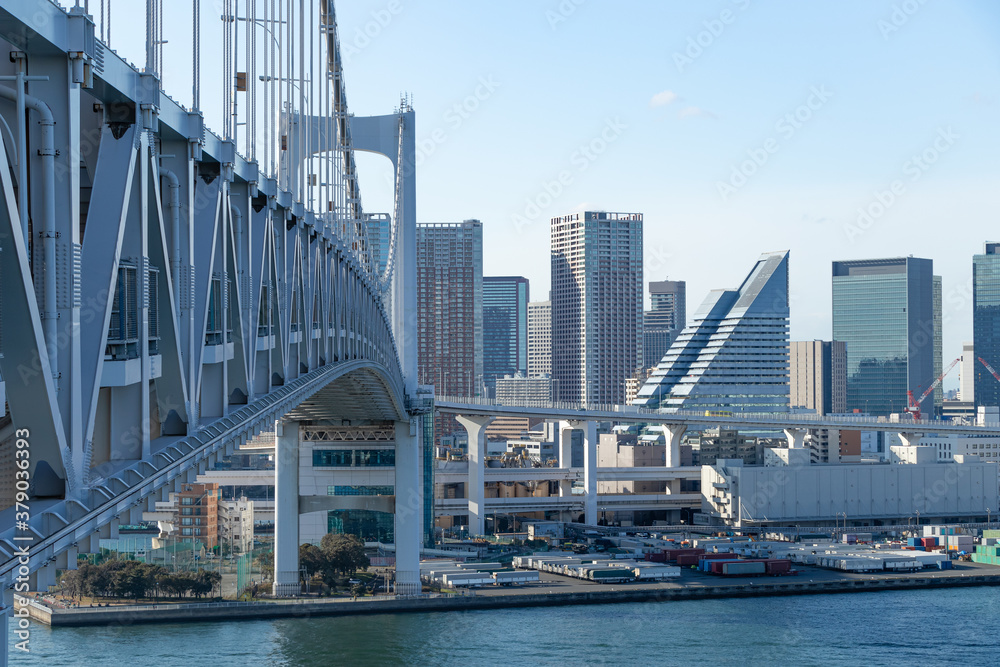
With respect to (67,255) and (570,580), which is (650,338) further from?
(67,255)

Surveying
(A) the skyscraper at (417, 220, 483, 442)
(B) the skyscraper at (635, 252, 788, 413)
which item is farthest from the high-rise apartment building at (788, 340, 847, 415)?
(B) the skyscraper at (635, 252, 788, 413)

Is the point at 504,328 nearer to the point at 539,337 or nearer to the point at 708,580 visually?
the point at 539,337

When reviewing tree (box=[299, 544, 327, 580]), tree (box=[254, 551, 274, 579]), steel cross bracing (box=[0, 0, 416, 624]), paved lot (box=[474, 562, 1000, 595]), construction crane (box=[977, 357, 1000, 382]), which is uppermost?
construction crane (box=[977, 357, 1000, 382])

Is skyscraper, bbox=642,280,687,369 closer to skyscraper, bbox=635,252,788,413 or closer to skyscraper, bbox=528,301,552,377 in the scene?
skyscraper, bbox=528,301,552,377

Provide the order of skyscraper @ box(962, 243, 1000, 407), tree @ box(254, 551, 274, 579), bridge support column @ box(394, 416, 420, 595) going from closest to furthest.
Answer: bridge support column @ box(394, 416, 420, 595)
tree @ box(254, 551, 274, 579)
skyscraper @ box(962, 243, 1000, 407)

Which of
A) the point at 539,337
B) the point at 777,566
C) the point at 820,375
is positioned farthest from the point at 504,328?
the point at 777,566
